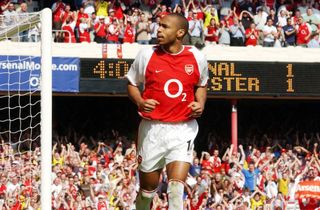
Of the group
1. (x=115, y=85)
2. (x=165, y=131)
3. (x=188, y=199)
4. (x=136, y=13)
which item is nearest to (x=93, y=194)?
(x=188, y=199)

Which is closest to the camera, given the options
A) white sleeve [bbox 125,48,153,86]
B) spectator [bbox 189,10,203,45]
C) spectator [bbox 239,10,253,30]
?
white sleeve [bbox 125,48,153,86]

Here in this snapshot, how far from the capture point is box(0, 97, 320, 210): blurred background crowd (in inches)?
722

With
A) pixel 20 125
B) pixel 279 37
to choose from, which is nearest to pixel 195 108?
pixel 20 125

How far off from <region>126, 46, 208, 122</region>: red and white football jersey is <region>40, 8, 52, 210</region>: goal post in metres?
1.02

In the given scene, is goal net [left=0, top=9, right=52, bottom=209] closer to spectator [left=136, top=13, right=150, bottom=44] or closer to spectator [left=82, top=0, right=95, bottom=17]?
spectator [left=82, top=0, right=95, bottom=17]

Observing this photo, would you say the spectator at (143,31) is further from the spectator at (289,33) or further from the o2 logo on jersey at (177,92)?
the o2 logo on jersey at (177,92)

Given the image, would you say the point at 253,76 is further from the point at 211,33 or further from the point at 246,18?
the point at 246,18

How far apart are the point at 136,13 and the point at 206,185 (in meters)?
5.84

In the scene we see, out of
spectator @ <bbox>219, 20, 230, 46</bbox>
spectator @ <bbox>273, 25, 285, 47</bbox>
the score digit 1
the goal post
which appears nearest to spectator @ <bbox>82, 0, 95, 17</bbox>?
spectator @ <bbox>219, 20, 230, 46</bbox>

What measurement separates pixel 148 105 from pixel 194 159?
12166 millimetres

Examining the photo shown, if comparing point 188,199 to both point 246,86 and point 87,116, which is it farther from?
point 87,116

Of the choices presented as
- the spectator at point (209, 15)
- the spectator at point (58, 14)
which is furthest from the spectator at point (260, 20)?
the spectator at point (58, 14)

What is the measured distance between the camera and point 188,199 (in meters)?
19.1

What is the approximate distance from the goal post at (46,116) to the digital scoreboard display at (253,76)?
40.5 feet
